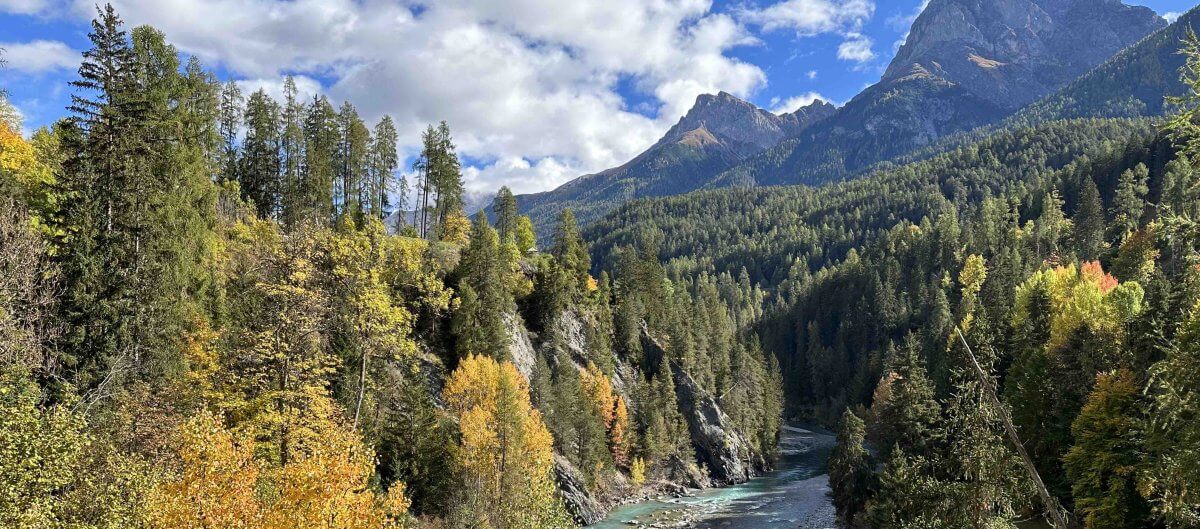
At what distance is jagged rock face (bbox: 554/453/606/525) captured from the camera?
6056 cm

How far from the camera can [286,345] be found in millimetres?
24594

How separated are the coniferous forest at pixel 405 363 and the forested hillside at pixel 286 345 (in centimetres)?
18

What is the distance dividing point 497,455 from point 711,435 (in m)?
48.6

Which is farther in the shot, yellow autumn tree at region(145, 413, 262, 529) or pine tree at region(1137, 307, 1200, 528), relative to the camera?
yellow autumn tree at region(145, 413, 262, 529)

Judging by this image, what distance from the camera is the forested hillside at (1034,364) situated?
10.5m

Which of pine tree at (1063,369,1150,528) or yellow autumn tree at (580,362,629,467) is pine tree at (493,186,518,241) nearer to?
yellow autumn tree at (580,362,629,467)

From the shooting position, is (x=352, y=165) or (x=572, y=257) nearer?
(x=352, y=165)

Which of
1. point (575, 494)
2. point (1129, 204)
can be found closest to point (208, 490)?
point (575, 494)

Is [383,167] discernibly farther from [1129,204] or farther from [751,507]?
[1129,204]

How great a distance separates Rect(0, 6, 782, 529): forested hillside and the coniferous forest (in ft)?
0.60

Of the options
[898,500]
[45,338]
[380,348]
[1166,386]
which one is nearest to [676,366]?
[898,500]

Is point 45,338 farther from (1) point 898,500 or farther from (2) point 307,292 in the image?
(1) point 898,500

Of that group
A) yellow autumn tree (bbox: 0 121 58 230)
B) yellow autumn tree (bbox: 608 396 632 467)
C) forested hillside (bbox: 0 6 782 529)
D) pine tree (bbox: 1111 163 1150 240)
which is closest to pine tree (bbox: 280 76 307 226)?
forested hillside (bbox: 0 6 782 529)

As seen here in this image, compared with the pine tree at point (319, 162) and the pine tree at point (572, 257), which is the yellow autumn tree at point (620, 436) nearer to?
the pine tree at point (572, 257)
